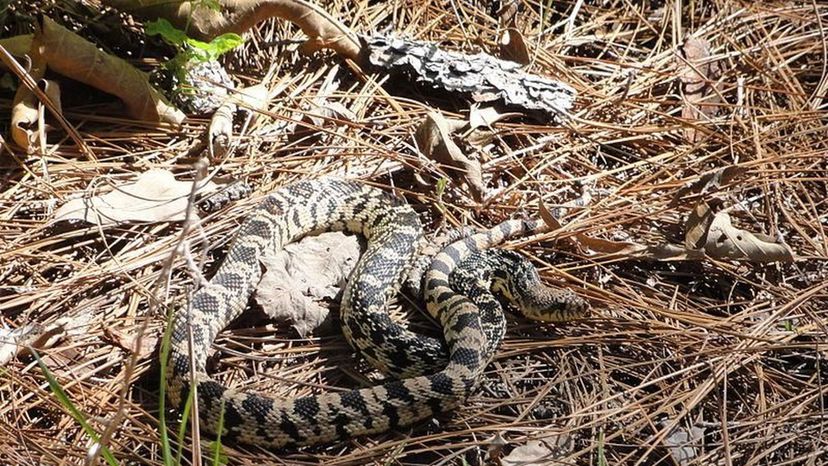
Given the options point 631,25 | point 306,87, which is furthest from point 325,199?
point 631,25

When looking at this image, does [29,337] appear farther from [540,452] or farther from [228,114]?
[540,452]

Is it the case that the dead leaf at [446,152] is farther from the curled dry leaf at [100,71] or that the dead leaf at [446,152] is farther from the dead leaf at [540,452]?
the dead leaf at [540,452]

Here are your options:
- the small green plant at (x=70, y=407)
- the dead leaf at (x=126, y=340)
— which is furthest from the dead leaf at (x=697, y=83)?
the small green plant at (x=70, y=407)

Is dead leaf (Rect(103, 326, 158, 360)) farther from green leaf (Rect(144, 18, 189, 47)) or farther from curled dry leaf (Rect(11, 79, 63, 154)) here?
green leaf (Rect(144, 18, 189, 47))

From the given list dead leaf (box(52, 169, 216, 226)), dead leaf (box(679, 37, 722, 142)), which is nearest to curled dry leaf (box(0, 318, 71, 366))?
dead leaf (box(52, 169, 216, 226))

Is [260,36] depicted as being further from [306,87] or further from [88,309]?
[88,309]

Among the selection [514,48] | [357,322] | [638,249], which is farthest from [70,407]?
[514,48]
